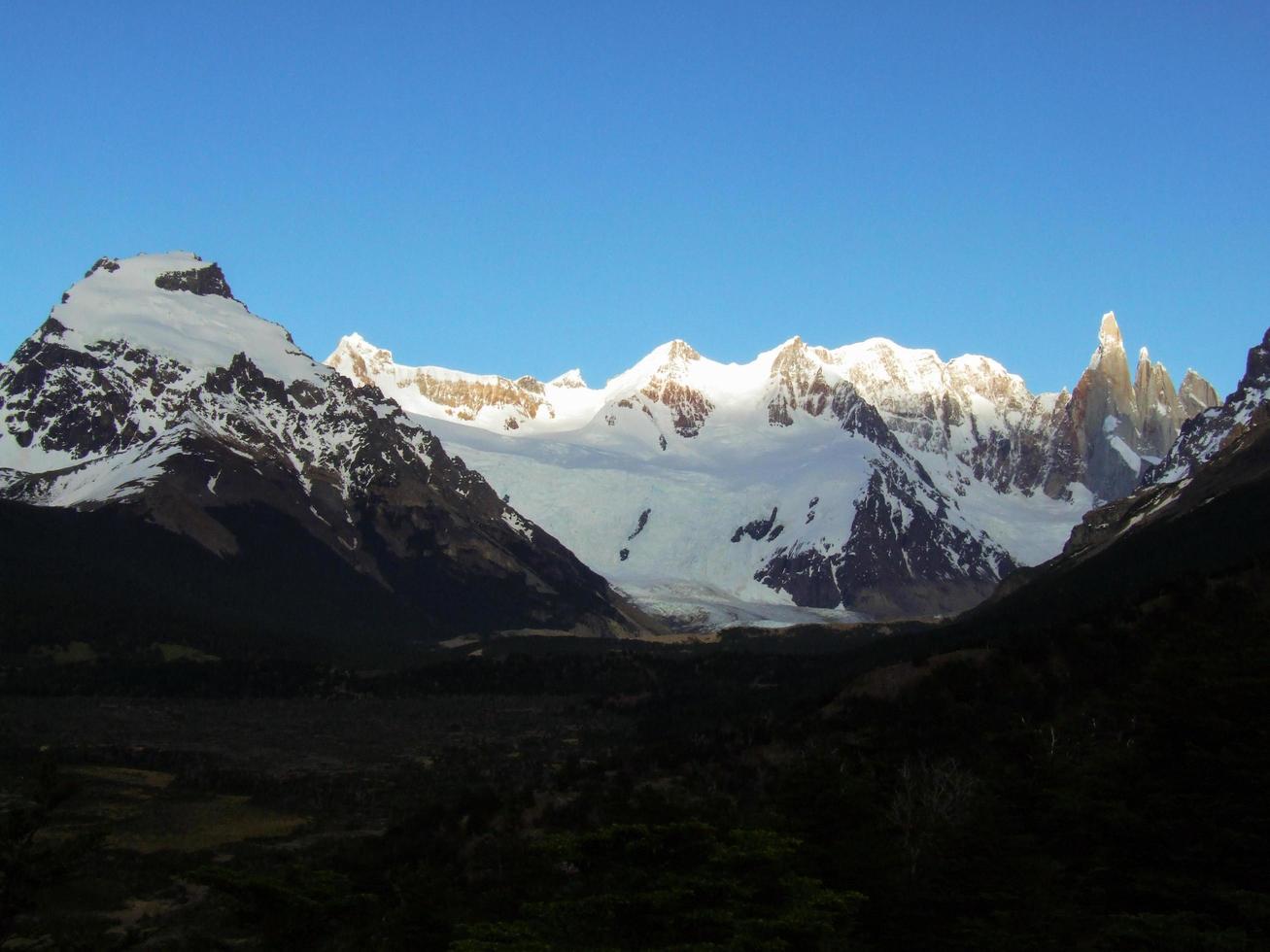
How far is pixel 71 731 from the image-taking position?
17075cm

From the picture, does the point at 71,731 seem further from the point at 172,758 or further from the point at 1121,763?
the point at 1121,763

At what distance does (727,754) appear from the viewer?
447ft

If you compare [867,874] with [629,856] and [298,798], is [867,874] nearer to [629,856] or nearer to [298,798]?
[629,856]

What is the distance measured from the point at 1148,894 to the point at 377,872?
44.3m

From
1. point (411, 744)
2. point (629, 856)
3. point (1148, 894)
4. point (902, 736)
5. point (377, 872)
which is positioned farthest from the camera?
point (411, 744)

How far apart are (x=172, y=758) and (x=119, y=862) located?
51511mm

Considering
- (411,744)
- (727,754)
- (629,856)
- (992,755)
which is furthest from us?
(411,744)

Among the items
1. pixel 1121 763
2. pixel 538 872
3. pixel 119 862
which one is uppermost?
pixel 1121 763

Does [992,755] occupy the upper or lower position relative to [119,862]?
upper

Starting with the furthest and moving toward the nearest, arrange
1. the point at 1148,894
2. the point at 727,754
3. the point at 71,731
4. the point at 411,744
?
1. the point at 411,744
2. the point at 71,731
3. the point at 727,754
4. the point at 1148,894

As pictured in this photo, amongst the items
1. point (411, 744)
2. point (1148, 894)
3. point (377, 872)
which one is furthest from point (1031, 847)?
point (411, 744)

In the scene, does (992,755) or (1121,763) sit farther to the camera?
(992,755)

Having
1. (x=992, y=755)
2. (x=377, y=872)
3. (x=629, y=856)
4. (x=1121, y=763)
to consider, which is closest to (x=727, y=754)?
(x=992, y=755)

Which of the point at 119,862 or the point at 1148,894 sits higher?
the point at 1148,894
